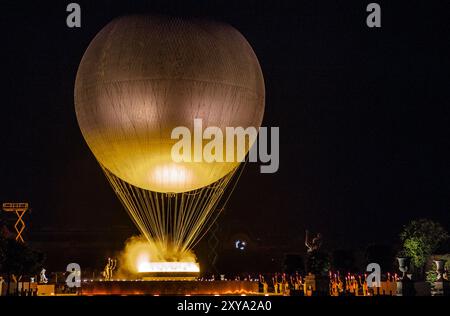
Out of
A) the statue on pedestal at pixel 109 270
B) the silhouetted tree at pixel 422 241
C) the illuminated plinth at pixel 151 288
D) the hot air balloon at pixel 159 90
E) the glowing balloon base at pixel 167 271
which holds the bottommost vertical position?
the illuminated plinth at pixel 151 288

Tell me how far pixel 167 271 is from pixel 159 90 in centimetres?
1067

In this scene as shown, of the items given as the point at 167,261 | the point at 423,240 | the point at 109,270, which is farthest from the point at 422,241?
the point at 167,261

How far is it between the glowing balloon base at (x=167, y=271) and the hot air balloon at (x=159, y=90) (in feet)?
14.3

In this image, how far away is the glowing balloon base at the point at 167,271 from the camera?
Result: 146 ft

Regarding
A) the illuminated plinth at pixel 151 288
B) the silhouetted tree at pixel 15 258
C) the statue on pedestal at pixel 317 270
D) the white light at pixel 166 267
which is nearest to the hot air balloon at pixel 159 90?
the white light at pixel 166 267

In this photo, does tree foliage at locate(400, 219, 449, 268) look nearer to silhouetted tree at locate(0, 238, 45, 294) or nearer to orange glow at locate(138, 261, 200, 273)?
orange glow at locate(138, 261, 200, 273)

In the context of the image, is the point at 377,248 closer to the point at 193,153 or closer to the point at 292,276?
the point at 292,276

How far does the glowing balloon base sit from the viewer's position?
44438 millimetres

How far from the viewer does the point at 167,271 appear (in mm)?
44531

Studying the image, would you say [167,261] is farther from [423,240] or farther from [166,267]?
[423,240]

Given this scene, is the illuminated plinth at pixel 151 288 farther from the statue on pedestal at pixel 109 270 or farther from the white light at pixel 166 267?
the statue on pedestal at pixel 109 270

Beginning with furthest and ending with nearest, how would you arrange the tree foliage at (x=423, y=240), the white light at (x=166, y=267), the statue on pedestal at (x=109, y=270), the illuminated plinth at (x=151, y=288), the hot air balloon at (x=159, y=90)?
the tree foliage at (x=423, y=240), the statue on pedestal at (x=109, y=270), the white light at (x=166, y=267), the illuminated plinth at (x=151, y=288), the hot air balloon at (x=159, y=90)
